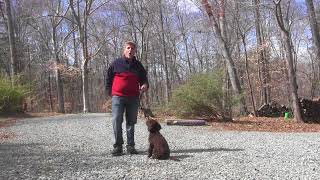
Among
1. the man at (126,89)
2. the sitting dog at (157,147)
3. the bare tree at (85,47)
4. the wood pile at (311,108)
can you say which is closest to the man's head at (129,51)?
the man at (126,89)

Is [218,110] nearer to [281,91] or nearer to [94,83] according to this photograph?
[281,91]

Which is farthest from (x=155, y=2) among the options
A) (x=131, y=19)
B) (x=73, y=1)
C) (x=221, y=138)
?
(x=221, y=138)

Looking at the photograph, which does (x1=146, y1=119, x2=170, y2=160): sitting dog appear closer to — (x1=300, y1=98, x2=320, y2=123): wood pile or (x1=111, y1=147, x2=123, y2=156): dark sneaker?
(x1=111, y1=147, x2=123, y2=156): dark sneaker

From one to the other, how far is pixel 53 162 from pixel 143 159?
1.40 meters

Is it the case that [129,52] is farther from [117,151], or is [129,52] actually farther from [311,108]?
[311,108]

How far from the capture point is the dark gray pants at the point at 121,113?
7.24 metres

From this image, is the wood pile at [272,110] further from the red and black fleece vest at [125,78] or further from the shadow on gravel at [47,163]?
the red and black fleece vest at [125,78]

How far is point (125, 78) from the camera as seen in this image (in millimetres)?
7246

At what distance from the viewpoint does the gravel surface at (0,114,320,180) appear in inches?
230

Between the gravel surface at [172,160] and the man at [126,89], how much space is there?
0.40m

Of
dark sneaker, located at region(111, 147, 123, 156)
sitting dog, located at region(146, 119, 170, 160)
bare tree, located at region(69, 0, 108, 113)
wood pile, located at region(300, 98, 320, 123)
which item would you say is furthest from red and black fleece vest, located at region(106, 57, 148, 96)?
bare tree, located at region(69, 0, 108, 113)

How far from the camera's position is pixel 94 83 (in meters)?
55.9

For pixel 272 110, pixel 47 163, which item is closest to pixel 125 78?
pixel 47 163

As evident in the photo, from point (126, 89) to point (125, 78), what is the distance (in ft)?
0.61
